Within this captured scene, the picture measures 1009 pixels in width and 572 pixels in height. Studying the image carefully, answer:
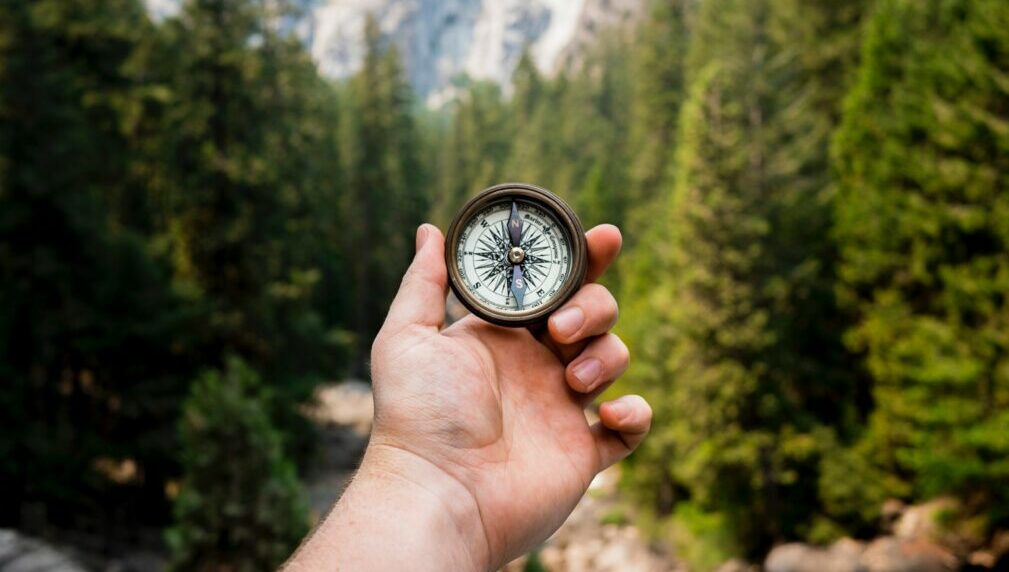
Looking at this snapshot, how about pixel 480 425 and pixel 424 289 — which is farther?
pixel 424 289

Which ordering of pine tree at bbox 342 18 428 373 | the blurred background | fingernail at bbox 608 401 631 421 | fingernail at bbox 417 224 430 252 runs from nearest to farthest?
fingernail at bbox 608 401 631 421 → fingernail at bbox 417 224 430 252 → the blurred background → pine tree at bbox 342 18 428 373

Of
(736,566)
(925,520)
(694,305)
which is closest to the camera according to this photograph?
(925,520)

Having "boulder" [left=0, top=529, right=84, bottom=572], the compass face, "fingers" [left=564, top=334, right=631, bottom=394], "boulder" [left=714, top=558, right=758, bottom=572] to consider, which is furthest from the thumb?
"boulder" [left=714, top=558, right=758, bottom=572]

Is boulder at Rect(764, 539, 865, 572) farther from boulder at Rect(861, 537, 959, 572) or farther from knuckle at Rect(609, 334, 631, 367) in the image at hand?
knuckle at Rect(609, 334, 631, 367)

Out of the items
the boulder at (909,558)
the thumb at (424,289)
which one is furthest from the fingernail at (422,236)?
the boulder at (909,558)

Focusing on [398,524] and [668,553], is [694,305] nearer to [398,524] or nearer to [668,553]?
[668,553]

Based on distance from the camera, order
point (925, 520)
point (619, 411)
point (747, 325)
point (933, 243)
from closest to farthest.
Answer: point (619, 411)
point (925, 520)
point (933, 243)
point (747, 325)

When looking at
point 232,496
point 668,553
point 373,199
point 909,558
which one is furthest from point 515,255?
point 373,199
